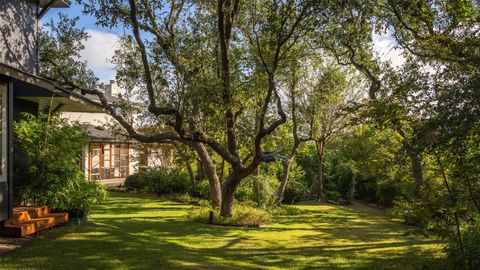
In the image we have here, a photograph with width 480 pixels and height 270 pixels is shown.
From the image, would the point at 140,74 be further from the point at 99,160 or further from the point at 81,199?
the point at 99,160

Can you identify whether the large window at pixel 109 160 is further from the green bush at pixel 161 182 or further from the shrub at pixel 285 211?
the shrub at pixel 285 211

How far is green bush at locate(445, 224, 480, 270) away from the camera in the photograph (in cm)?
738

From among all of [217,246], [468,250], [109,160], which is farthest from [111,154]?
[468,250]

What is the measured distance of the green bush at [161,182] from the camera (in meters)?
24.2

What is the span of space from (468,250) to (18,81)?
896 cm

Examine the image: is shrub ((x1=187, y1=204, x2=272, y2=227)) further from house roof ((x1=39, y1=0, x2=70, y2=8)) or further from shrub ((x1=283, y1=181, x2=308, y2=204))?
shrub ((x1=283, y1=181, x2=308, y2=204))

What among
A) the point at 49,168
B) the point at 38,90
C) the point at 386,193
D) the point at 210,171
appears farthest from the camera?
the point at 386,193

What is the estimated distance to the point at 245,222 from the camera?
47.5 ft

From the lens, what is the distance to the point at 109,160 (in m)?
31.3

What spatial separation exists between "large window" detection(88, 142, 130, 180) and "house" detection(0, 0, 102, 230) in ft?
55.5

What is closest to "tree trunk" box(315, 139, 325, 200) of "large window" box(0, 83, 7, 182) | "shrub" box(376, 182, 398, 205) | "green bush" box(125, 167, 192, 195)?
"shrub" box(376, 182, 398, 205)

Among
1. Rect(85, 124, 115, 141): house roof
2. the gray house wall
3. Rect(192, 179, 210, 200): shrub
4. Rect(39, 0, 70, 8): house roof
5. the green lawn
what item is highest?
Rect(39, 0, 70, 8): house roof

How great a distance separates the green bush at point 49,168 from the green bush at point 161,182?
13.4 m

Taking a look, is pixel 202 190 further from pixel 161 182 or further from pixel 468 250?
pixel 468 250
